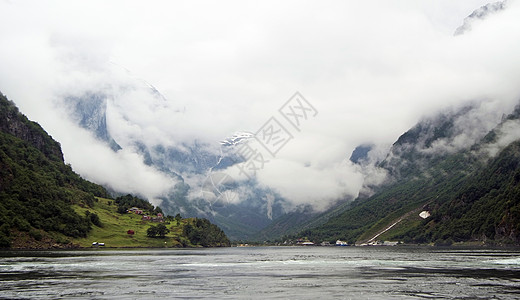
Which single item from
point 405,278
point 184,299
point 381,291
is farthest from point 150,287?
point 405,278

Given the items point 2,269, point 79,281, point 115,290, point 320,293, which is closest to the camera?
point 320,293

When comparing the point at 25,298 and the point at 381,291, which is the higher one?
the point at 25,298

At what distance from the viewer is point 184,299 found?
2279 inches

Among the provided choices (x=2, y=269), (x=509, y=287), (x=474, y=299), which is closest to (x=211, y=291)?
(x=474, y=299)

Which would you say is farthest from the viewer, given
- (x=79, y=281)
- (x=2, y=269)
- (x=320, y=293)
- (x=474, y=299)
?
(x=2, y=269)

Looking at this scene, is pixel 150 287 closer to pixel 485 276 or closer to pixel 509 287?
pixel 509 287

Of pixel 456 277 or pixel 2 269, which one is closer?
pixel 456 277

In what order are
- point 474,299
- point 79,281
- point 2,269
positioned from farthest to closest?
point 2,269 < point 79,281 < point 474,299

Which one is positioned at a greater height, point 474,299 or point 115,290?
point 115,290

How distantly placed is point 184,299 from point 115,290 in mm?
15347

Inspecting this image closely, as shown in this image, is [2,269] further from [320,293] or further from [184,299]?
[320,293]

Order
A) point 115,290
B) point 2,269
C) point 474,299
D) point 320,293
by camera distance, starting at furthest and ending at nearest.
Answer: point 2,269
point 115,290
point 320,293
point 474,299

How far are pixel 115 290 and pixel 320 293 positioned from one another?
97.8ft

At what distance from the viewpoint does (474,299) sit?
2184 inches
